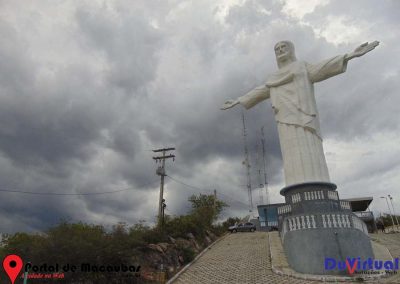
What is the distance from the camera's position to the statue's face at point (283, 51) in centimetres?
1844

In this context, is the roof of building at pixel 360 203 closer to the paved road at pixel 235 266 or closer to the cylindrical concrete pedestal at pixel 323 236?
the paved road at pixel 235 266

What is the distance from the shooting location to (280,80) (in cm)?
1784

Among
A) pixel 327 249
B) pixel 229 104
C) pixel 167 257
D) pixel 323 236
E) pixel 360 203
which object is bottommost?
pixel 167 257

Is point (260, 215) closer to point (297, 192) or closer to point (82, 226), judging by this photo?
point (297, 192)

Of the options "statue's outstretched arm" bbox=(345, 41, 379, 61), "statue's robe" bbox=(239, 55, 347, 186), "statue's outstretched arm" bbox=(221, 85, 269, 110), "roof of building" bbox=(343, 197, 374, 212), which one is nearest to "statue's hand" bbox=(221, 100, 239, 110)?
"statue's outstretched arm" bbox=(221, 85, 269, 110)

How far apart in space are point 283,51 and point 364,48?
4718 mm

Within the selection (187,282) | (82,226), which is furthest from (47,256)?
(187,282)

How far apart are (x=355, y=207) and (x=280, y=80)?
89.9ft

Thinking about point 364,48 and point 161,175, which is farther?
point 161,175

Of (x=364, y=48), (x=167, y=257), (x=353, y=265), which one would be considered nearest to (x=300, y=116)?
(x=364, y=48)

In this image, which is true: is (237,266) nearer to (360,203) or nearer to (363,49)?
(363,49)

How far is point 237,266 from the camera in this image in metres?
14.8

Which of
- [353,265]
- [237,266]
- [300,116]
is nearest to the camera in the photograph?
[353,265]

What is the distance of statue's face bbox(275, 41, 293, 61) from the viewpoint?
18.4 meters
